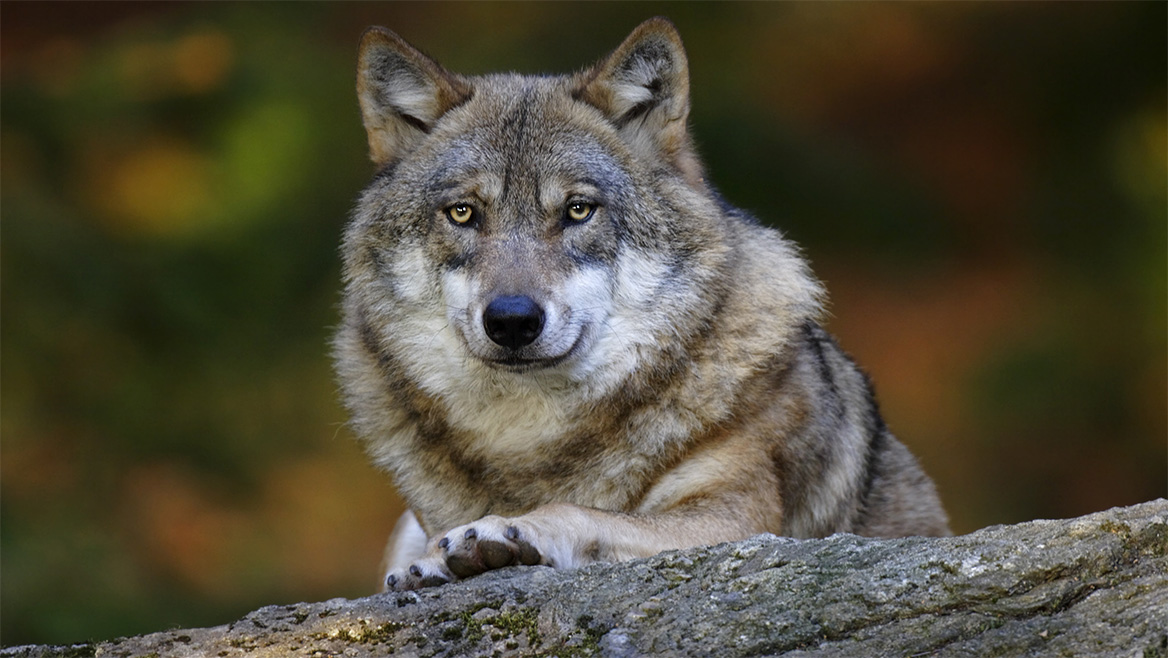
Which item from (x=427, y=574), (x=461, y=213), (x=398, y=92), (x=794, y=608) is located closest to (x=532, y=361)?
(x=461, y=213)

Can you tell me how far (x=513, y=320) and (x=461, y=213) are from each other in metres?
0.59

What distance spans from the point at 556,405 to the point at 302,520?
20.7ft

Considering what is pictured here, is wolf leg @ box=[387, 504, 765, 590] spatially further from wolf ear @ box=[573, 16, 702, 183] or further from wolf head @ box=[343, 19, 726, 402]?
wolf ear @ box=[573, 16, 702, 183]

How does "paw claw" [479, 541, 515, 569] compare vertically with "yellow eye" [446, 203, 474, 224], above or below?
below

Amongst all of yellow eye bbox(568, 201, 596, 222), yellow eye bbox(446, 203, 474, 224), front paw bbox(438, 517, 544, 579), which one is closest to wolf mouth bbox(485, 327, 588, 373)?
yellow eye bbox(568, 201, 596, 222)

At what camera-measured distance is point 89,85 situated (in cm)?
1047

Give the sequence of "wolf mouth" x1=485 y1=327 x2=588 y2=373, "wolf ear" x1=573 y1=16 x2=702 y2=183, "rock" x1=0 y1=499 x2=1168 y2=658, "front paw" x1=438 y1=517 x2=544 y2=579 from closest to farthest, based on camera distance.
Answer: "rock" x1=0 y1=499 x2=1168 y2=658, "front paw" x1=438 y1=517 x2=544 y2=579, "wolf mouth" x1=485 y1=327 x2=588 y2=373, "wolf ear" x1=573 y1=16 x2=702 y2=183

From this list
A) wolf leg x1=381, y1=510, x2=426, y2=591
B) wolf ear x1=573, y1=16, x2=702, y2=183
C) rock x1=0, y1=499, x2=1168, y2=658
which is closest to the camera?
rock x1=0, y1=499, x2=1168, y2=658

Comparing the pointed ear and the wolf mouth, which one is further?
the pointed ear

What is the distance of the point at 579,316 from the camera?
4.45 meters

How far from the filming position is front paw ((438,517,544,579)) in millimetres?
3561

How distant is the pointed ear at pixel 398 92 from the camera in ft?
16.4

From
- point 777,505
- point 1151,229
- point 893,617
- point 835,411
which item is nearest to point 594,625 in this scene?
point 893,617

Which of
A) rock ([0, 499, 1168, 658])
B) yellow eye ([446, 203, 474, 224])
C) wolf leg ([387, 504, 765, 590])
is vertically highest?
yellow eye ([446, 203, 474, 224])
